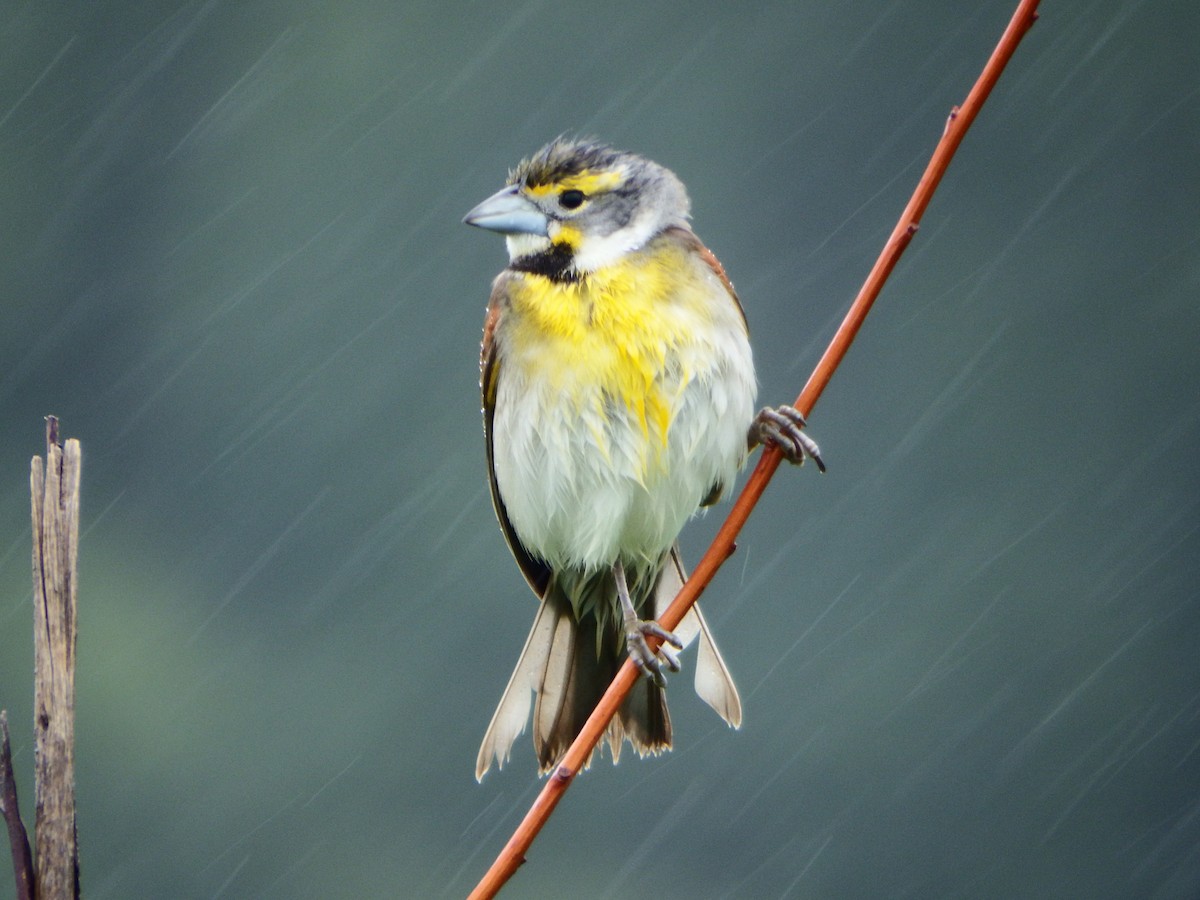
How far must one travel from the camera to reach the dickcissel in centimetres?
263

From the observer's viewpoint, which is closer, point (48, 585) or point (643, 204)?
point (48, 585)

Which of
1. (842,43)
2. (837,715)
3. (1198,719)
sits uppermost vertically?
(842,43)

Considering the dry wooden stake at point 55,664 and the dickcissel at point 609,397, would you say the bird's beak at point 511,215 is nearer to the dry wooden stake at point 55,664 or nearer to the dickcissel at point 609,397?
the dickcissel at point 609,397

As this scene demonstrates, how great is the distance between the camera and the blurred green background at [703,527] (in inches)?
719

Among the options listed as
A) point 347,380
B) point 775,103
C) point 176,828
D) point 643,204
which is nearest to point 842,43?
point 775,103

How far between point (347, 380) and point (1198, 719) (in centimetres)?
1254

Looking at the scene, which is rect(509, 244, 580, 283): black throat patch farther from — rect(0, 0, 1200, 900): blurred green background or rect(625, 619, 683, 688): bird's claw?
rect(0, 0, 1200, 900): blurred green background

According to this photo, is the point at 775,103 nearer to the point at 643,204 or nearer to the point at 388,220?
the point at 388,220

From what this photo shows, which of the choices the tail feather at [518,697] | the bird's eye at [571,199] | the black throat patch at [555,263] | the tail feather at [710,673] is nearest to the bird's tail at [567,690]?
the tail feather at [518,697]

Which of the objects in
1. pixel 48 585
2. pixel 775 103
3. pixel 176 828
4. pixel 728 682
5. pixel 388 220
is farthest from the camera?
pixel 388 220

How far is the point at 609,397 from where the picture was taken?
2.64m

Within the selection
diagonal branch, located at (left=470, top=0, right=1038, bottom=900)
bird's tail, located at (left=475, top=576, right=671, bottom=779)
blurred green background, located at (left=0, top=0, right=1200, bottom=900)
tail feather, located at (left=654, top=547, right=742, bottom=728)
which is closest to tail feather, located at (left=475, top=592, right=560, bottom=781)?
bird's tail, located at (left=475, top=576, right=671, bottom=779)

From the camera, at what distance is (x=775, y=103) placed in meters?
24.0

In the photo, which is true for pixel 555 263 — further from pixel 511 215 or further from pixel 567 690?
pixel 567 690
